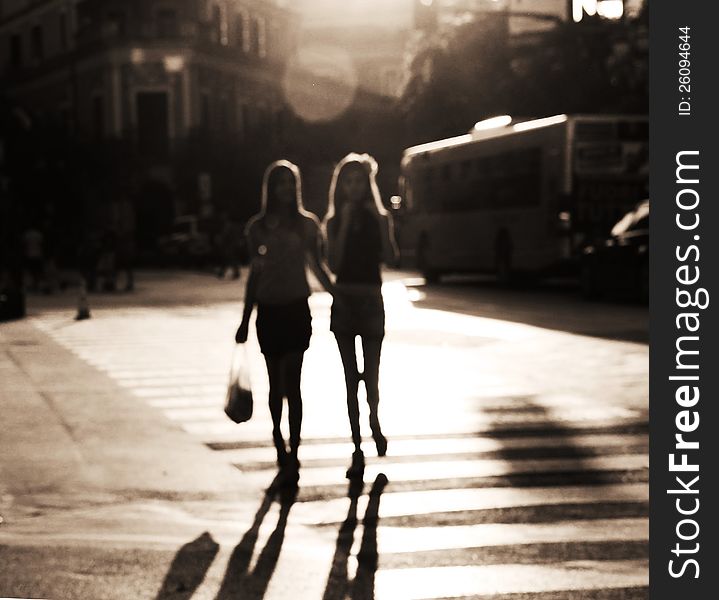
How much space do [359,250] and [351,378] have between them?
86 cm

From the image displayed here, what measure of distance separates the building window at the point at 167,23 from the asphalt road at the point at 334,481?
42148 mm

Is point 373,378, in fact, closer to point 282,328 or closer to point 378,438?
point 378,438

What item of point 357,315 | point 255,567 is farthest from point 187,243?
point 255,567

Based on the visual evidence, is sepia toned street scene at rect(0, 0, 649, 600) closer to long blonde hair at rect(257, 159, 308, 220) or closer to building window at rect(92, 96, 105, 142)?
long blonde hair at rect(257, 159, 308, 220)

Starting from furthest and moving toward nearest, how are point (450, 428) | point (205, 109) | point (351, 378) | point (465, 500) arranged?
point (205, 109), point (450, 428), point (351, 378), point (465, 500)

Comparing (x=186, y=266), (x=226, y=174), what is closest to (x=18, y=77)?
(x=226, y=174)

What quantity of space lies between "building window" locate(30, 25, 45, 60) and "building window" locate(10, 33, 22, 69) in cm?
→ 183

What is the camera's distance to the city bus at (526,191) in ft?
87.0

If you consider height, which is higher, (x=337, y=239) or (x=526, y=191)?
(x=526, y=191)

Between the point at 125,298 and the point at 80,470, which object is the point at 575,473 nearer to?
the point at 80,470

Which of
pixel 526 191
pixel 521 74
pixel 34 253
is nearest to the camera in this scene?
pixel 526 191

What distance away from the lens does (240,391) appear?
28.1ft

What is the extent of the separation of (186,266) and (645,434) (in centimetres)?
4069

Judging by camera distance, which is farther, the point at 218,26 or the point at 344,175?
the point at 218,26
